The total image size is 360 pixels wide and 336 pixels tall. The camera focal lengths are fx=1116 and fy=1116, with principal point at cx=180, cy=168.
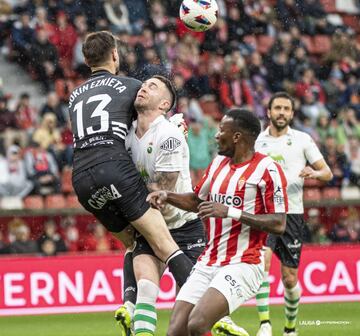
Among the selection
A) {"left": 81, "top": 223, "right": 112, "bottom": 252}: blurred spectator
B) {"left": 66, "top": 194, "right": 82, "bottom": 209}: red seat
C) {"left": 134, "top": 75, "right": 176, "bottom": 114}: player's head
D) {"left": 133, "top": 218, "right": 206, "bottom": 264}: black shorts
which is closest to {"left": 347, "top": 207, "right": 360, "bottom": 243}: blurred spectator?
{"left": 81, "top": 223, "right": 112, "bottom": 252}: blurred spectator

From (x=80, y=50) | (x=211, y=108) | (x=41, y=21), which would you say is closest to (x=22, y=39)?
(x=41, y=21)

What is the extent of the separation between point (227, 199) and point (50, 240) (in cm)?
835

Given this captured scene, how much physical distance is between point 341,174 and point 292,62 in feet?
9.87

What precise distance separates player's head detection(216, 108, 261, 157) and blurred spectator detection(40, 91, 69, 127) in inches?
390

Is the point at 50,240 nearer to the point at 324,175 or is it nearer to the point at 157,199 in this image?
the point at 324,175

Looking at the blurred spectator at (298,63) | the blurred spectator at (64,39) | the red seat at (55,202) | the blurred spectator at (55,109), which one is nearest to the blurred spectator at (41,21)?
the blurred spectator at (64,39)

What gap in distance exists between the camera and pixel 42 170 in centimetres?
1638

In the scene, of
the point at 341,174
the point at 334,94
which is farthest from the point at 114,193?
the point at 334,94

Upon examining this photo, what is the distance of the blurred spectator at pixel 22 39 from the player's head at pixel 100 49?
394 inches

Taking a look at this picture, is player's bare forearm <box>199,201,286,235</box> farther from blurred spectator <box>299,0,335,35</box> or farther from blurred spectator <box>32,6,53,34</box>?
blurred spectator <box>299,0,335,35</box>

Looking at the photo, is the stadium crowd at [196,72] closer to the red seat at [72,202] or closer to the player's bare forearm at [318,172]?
the red seat at [72,202]

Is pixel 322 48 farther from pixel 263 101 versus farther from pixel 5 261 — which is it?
pixel 5 261

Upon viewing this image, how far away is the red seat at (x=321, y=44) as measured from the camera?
21.6m

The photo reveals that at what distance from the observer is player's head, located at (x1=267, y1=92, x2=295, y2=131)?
11188 mm
